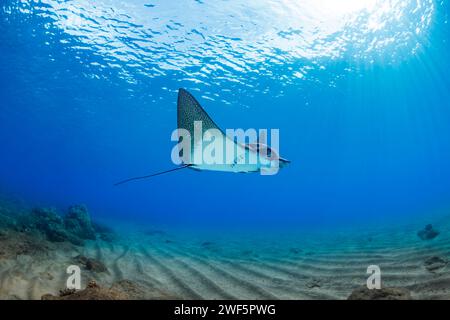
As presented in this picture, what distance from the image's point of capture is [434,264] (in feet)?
17.8

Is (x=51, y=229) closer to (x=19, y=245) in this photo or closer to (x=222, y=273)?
(x=19, y=245)

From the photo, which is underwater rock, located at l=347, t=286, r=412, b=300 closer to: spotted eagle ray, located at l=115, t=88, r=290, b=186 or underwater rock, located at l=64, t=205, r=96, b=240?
spotted eagle ray, located at l=115, t=88, r=290, b=186

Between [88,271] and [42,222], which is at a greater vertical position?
[42,222]

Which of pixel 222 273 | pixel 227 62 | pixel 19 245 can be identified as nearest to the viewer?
pixel 19 245

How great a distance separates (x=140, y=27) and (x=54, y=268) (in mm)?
13886

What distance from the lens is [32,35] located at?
1875cm

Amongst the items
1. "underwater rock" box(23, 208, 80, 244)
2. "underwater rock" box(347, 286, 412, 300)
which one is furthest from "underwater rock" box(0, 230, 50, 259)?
"underwater rock" box(347, 286, 412, 300)

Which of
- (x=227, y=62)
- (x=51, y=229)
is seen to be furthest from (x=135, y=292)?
(x=227, y=62)

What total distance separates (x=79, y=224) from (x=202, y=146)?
30.8ft

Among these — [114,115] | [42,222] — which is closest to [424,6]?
[42,222]

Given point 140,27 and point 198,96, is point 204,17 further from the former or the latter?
point 198,96
